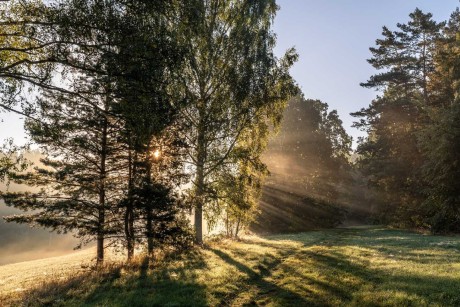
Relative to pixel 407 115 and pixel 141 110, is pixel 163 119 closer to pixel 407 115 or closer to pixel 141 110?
pixel 141 110

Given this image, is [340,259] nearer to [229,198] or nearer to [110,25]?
[229,198]

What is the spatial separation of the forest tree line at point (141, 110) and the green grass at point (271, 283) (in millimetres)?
2589

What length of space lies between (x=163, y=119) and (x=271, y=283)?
700 centimetres

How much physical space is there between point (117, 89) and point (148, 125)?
146 centimetres

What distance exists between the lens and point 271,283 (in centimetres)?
1133

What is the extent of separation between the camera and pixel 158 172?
15.8 m

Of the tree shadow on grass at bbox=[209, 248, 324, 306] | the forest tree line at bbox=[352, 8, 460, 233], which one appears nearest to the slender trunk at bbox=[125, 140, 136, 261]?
the tree shadow on grass at bbox=[209, 248, 324, 306]

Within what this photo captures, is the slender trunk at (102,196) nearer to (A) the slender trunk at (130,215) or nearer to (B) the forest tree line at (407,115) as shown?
(A) the slender trunk at (130,215)

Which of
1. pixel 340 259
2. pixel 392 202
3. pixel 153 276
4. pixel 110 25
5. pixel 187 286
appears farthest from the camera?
pixel 392 202

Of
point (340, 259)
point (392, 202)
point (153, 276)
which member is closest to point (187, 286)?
point (153, 276)

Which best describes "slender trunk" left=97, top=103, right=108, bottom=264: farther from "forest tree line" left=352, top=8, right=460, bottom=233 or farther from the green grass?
"forest tree line" left=352, top=8, right=460, bottom=233

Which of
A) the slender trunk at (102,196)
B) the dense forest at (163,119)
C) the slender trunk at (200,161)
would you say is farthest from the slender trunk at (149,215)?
the slender trunk at (200,161)

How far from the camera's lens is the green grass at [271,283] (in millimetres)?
8938

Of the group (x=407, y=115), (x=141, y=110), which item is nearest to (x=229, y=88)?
(x=141, y=110)
